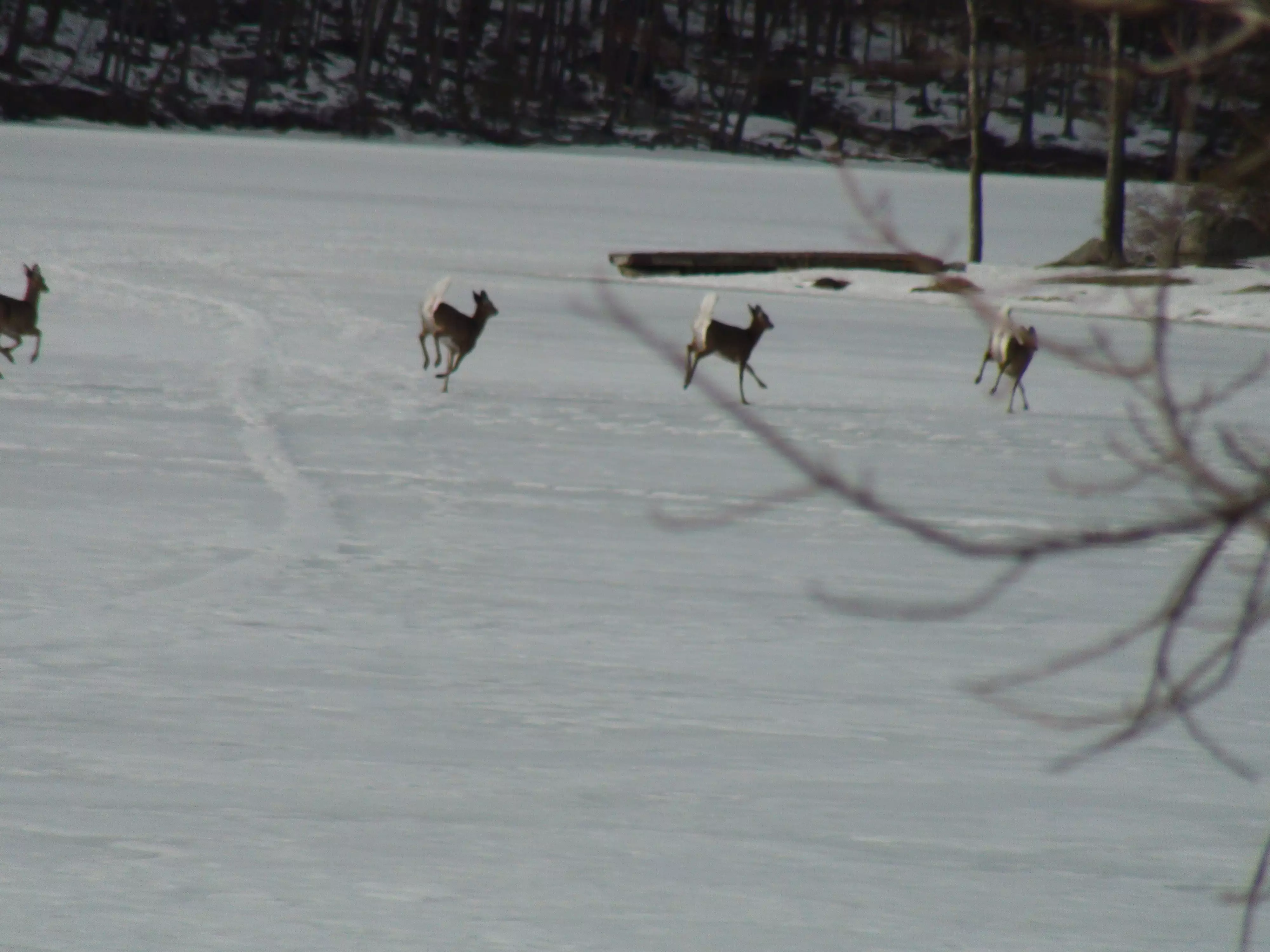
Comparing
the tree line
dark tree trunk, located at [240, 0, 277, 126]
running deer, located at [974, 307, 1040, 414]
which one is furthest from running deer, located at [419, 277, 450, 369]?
dark tree trunk, located at [240, 0, 277, 126]

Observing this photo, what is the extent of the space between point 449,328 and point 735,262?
12.4 meters

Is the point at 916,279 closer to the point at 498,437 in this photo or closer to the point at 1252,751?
the point at 498,437

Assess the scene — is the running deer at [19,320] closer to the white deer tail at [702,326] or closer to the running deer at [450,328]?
the running deer at [450,328]

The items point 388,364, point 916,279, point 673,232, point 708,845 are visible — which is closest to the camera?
point 708,845

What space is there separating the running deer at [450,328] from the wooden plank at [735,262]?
36.6 ft

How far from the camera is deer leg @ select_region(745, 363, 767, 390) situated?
14055 mm

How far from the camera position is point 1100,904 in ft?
14.8

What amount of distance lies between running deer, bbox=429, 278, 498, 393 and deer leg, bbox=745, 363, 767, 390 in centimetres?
198

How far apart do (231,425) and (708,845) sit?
25.4ft

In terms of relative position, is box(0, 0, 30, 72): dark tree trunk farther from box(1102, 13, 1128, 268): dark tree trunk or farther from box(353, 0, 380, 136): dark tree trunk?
box(1102, 13, 1128, 268): dark tree trunk

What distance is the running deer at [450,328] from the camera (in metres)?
13.8

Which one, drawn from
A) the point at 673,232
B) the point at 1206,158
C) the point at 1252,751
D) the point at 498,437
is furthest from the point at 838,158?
the point at 673,232

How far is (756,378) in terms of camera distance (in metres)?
13.9

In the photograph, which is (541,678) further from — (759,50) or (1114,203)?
(1114,203)
